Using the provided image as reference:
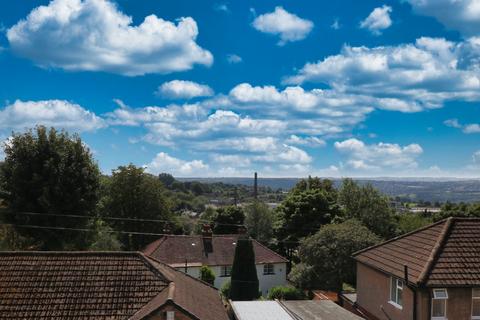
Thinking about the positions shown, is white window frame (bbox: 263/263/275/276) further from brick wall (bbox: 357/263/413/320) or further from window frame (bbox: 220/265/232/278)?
brick wall (bbox: 357/263/413/320)

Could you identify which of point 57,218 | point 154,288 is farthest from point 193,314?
point 57,218

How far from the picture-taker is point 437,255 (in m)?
21.9

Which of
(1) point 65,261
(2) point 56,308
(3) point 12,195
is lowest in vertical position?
(2) point 56,308

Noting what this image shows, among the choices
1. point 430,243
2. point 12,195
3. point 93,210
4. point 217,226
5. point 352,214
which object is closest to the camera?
point 430,243

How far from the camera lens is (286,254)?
57.8m

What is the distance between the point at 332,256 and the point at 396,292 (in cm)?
1370

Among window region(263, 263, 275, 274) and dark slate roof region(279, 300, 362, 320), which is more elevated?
dark slate roof region(279, 300, 362, 320)

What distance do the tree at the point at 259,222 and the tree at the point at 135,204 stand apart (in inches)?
419

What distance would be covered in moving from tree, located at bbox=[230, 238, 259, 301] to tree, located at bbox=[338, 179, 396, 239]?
21.1 meters

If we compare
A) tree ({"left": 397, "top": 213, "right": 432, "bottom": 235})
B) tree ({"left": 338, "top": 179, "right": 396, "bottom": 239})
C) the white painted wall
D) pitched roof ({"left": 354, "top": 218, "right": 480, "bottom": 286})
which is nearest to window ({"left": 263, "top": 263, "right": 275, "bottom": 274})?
the white painted wall

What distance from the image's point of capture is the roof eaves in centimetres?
2051

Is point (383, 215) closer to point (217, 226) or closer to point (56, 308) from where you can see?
point (217, 226)

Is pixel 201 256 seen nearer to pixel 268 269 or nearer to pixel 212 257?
pixel 212 257

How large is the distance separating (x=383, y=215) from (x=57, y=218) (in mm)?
37799
